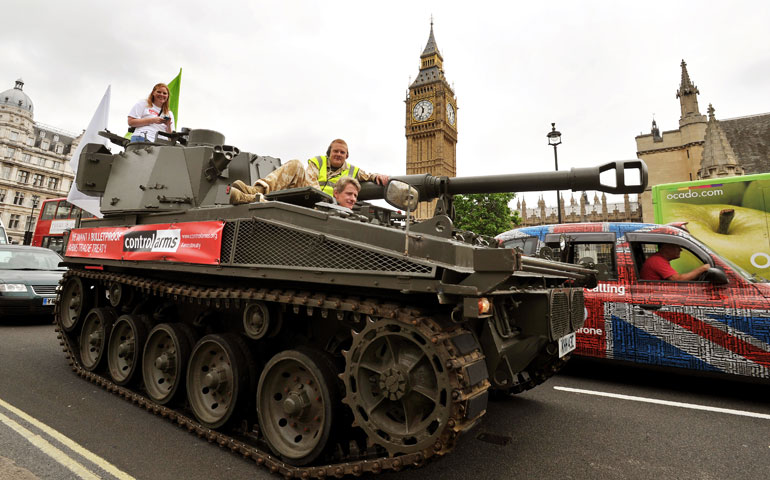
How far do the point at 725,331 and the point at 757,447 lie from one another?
5.00ft

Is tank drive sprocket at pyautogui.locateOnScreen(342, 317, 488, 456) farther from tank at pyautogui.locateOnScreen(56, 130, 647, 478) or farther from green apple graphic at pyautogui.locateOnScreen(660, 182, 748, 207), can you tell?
green apple graphic at pyautogui.locateOnScreen(660, 182, 748, 207)

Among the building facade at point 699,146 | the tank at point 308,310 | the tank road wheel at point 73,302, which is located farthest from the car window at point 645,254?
the building facade at point 699,146

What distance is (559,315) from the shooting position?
3.30 meters

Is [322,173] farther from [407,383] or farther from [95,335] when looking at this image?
[95,335]

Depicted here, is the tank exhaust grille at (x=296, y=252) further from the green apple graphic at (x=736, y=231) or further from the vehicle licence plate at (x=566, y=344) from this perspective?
the green apple graphic at (x=736, y=231)

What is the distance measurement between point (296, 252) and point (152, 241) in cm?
203

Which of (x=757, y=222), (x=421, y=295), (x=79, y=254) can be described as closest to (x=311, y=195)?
(x=421, y=295)

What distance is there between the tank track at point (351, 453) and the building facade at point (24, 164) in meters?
69.7

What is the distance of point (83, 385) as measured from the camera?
15.9ft

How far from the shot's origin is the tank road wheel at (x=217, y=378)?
344 cm

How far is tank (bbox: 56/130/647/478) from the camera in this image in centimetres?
246

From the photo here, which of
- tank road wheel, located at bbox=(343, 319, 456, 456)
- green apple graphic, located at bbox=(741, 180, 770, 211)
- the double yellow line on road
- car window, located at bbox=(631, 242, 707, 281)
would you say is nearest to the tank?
tank road wheel, located at bbox=(343, 319, 456, 456)

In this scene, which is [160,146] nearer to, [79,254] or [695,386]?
[79,254]

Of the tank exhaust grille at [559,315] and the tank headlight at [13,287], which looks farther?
the tank headlight at [13,287]
